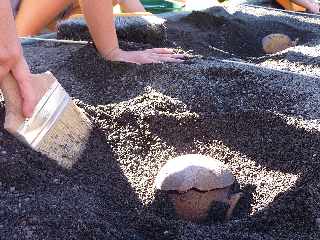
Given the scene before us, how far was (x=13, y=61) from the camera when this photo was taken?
1721 mm

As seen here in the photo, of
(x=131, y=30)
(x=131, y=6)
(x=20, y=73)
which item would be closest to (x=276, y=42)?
(x=131, y=6)

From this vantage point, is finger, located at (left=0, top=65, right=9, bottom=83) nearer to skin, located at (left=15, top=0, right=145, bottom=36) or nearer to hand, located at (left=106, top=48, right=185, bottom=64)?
hand, located at (left=106, top=48, right=185, bottom=64)

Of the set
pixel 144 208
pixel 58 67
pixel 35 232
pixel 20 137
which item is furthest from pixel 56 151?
pixel 58 67

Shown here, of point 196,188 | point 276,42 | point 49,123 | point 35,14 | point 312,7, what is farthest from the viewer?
point 312,7

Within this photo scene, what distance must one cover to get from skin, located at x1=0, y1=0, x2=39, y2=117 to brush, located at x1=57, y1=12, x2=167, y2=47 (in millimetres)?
1049

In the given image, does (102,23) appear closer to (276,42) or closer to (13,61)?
(13,61)

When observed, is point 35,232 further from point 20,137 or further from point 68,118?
point 68,118

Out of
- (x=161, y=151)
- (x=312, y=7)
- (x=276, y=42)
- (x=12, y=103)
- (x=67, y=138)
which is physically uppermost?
(x=12, y=103)

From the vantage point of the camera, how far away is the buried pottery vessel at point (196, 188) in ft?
5.57

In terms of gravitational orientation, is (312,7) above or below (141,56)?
below

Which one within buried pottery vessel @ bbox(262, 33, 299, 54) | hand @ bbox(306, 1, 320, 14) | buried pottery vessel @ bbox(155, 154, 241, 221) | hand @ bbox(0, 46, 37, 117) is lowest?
hand @ bbox(306, 1, 320, 14)

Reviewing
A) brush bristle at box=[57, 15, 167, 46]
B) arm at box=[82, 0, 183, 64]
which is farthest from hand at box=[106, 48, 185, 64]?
brush bristle at box=[57, 15, 167, 46]

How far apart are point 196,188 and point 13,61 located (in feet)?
2.02

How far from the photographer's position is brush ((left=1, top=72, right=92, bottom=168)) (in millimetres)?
1766
